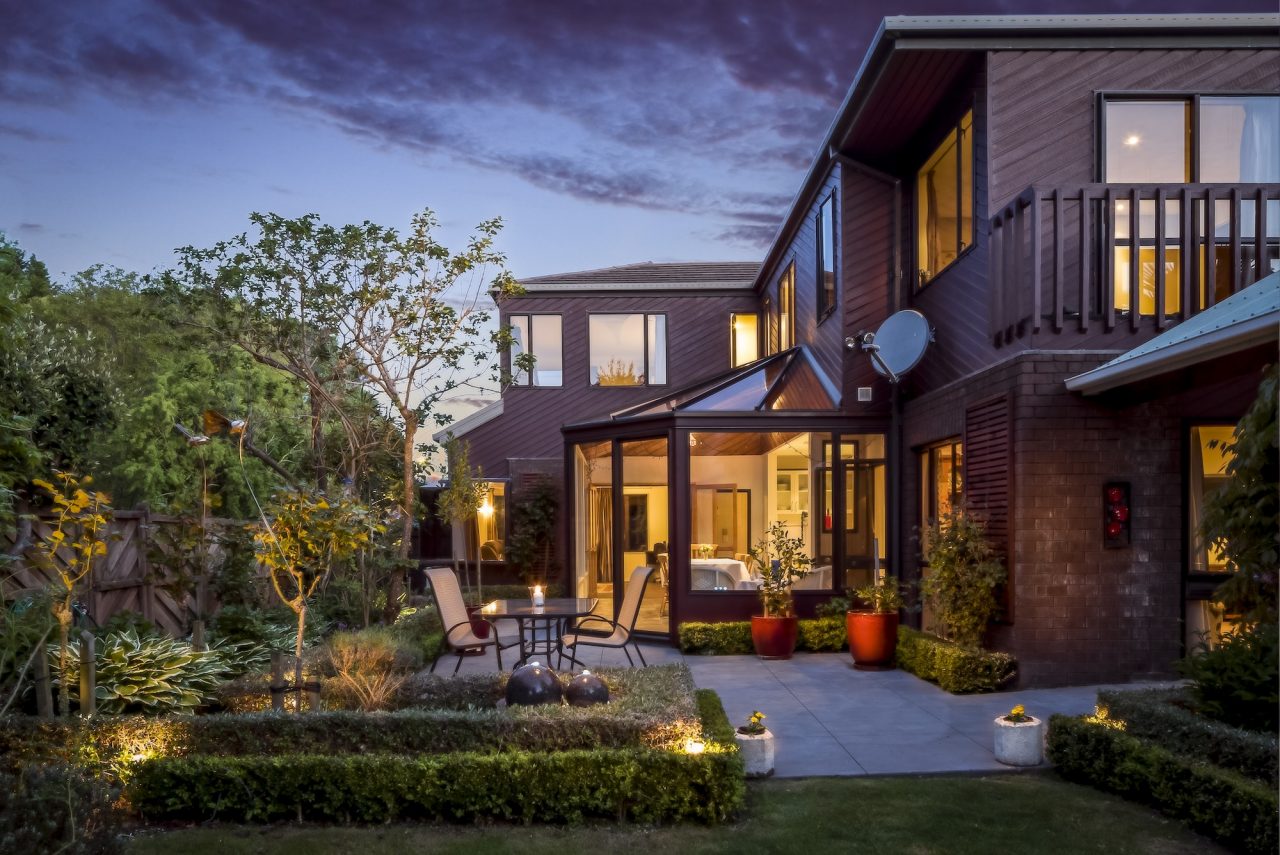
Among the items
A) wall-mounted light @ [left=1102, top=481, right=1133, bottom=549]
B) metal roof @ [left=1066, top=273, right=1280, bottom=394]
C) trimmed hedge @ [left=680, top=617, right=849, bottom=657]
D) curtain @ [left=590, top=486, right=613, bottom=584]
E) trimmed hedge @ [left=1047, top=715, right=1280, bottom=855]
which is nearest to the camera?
trimmed hedge @ [left=1047, top=715, right=1280, bottom=855]

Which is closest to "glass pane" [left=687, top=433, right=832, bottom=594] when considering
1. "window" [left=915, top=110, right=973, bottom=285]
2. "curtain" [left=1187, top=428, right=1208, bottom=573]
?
"window" [left=915, top=110, right=973, bottom=285]

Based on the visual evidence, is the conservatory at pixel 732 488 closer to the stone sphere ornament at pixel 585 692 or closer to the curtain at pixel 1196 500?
the curtain at pixel 1196 500

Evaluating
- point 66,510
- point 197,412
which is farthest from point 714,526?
point 197,412

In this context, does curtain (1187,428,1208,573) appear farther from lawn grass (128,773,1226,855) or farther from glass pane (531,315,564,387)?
glass pane (531,315,564,387)

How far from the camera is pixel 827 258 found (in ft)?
38.1

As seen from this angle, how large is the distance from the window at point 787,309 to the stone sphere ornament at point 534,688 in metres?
8.55

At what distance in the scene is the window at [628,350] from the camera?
17625 mm

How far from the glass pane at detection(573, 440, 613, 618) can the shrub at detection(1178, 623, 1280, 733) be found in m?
7.47

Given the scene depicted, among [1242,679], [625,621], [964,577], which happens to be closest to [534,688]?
[625,621]

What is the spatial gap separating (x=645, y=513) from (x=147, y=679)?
244 inches

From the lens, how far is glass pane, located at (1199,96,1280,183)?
8.20 metres

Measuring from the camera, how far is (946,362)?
9562mm

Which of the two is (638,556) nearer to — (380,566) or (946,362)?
(380,566)

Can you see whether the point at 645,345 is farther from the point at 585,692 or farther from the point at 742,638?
the point at 585,692
